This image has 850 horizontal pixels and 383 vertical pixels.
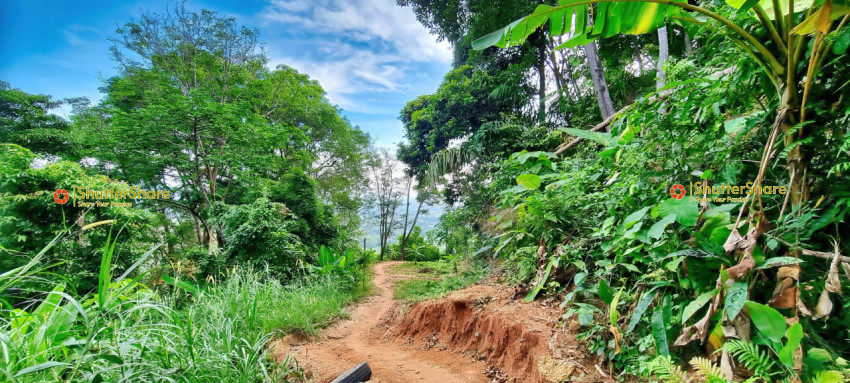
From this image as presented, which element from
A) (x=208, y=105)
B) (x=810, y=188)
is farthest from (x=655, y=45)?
(x=208, y=105)

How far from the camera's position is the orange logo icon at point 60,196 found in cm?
457

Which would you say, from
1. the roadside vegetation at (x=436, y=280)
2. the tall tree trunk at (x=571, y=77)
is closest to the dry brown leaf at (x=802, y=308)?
the roadside vegetation at (x=436, y=280)

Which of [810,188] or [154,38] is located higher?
[154,38]

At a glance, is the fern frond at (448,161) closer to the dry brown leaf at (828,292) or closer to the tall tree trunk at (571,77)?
the tall tree trunk at (571,77)

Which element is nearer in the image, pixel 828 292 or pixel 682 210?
pixel 828 292

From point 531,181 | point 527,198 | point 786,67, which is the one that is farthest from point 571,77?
point 786,67

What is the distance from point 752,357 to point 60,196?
26.1 ft

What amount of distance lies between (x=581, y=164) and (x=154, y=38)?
13.8 m

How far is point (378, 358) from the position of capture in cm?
293

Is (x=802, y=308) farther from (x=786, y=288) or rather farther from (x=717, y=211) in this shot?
(x=717, y=211)

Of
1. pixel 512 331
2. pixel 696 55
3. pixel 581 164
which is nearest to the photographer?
pixel 512 331

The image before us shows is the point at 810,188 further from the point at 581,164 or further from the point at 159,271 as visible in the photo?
the point at 159,271

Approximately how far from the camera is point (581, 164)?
381 centimetres

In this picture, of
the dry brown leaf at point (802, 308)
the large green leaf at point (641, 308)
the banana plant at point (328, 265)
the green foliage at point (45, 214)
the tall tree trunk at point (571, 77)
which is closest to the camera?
the dry brown leaf at point (802, 308)
